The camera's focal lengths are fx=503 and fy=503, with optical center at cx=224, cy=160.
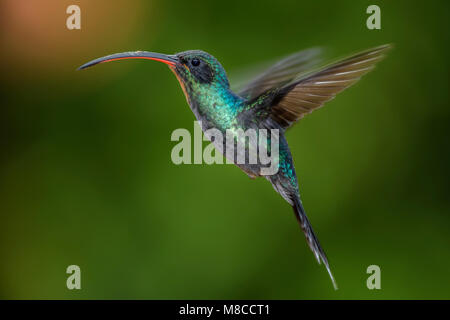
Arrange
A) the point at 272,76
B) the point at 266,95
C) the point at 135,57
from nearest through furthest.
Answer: the point at 135,57, the point at 266,95, the point at 272,76

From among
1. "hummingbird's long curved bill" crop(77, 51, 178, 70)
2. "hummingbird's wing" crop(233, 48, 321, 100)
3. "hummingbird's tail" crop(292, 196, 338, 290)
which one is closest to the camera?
"hummingbird's long curved bill" crop(77, 51, 178, 70)

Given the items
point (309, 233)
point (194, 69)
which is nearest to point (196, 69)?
point (194, 69)

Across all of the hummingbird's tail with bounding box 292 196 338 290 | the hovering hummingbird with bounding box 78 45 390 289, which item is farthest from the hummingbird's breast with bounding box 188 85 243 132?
the hummingbird's tail with bounding box 292 196 338 290

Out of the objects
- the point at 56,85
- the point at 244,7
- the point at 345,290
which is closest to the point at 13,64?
the point at 56,85

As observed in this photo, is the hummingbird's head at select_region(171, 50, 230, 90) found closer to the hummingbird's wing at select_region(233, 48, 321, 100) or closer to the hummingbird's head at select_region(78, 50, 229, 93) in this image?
the hummingbird's head at select_region(78, 50, 229, 93)

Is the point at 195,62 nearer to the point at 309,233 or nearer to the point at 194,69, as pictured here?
the point at 194,69

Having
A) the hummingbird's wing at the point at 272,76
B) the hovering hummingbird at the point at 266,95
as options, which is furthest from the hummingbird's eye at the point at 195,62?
the hummingbird's wing at the point at 272,76

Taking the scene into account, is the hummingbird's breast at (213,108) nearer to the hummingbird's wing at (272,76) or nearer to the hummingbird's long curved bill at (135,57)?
the hummingbird's long curved bill at (135,57)
